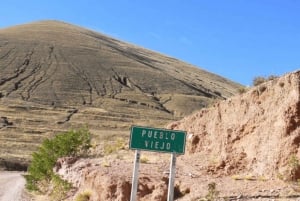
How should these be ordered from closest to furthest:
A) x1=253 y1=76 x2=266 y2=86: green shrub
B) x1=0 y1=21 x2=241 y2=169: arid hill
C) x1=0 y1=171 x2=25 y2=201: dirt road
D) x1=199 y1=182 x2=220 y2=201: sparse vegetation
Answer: x1=199 y1=182 x2=220 y2=201: sparse vegetation
x1=253 y1=76 x2=266 y2=86: green shrub
x1=0 y1=171 x2=25 y2=201: dirt road
x1=0 y1=21 x2=241 y2=169: arid hill

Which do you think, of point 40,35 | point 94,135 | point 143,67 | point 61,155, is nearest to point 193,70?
point 143,67

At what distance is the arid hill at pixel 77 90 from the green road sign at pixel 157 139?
178 feet

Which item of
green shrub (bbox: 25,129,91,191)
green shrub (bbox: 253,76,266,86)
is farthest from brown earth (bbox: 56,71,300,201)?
green shrub (bbox: 25,129,91,191)

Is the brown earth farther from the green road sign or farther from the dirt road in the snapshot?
the dirt road

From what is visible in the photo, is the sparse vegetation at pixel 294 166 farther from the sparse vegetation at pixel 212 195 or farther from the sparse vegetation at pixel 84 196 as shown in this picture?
the sparse vegetation at pixel 84 196

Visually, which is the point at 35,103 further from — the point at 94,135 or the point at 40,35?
the point at 40,35

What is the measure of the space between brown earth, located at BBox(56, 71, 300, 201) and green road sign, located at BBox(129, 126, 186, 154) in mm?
3185

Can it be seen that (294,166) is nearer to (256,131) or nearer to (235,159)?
(256,131)

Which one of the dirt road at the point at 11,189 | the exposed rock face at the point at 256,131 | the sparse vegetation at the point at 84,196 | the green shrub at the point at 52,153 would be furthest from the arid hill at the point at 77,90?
the exposed rock face at the point at 256,131

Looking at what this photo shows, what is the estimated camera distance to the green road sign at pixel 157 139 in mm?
12969

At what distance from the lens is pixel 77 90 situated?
103 metres

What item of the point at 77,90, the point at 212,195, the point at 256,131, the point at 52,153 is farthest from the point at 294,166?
the point at 77,90

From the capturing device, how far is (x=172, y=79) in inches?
4985

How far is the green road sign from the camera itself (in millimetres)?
12969
